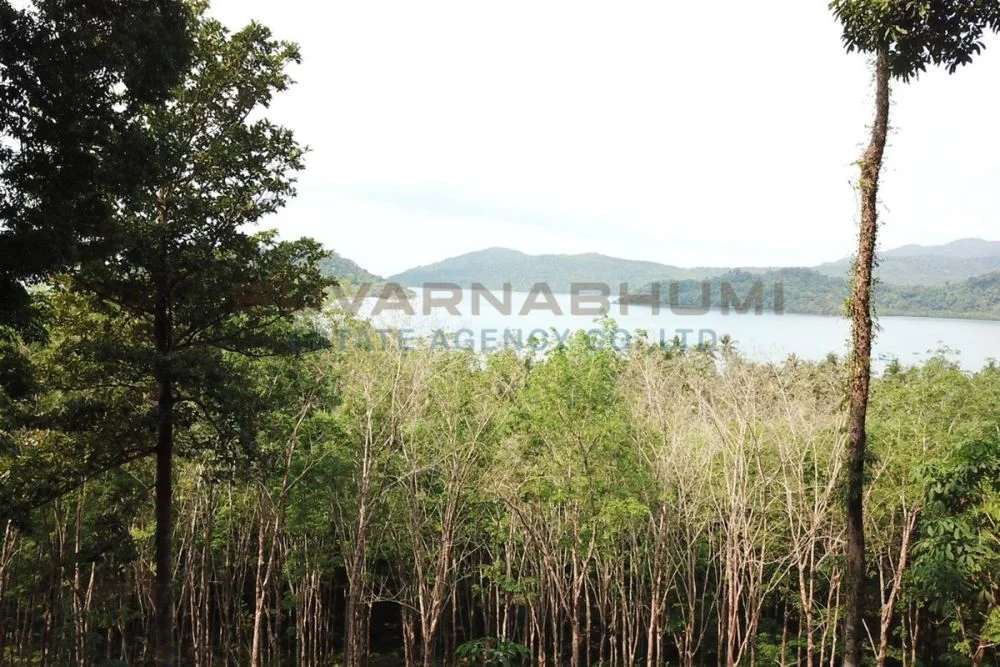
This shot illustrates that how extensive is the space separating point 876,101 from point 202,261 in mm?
9377

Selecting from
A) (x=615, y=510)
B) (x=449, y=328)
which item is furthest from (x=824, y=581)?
(x=449, y=328)

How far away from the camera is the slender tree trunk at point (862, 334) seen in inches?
363

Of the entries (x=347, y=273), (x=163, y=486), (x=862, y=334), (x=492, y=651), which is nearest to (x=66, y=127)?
(x=163, y=486)

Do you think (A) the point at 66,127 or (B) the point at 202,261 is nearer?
(A) the point at 66,127

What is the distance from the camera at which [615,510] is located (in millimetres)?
15828

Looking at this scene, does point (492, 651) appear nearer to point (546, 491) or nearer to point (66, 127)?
point (546, 491)

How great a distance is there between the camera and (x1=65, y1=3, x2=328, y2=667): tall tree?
9.64 metres

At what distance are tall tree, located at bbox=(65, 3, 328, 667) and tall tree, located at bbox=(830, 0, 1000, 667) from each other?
25.8 feet

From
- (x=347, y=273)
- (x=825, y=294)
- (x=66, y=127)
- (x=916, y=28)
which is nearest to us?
(x=66, y=127)

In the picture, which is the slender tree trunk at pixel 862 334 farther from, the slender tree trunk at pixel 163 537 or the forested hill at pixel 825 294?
the forested hill at pixel 825 294

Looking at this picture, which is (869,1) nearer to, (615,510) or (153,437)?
(615,510)

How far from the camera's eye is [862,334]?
943 cm

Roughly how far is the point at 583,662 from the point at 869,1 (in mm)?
24816

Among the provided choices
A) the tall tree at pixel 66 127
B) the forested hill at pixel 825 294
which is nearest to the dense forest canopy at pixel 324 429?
the tall tree at pixel 66 127
